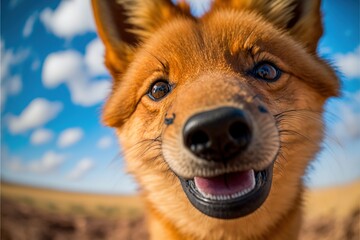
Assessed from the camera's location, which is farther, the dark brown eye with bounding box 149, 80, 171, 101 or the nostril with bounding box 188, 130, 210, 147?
the dark brown eye with bounding box 149, 80, 171, 101

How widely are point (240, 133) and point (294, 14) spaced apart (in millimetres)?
1206

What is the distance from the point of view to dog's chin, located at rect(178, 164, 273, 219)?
1.52 metres

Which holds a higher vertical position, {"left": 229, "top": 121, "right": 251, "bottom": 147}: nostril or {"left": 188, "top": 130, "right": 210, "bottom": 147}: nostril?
{"left": 229, "top": 121, "right": 251, "bottom": 147}: nostril

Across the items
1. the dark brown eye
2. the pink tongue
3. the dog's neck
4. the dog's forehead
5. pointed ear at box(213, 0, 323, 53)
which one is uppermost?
pointed ear at box(213, 0, 323, 53)

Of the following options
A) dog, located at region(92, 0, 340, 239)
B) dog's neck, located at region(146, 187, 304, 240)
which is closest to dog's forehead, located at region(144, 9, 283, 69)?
dog, located at region(92, 0, 340, 239)

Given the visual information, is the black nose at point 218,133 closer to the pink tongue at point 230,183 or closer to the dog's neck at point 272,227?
the pink tongue at point 230,183

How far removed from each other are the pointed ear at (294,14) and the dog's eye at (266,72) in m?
0.40

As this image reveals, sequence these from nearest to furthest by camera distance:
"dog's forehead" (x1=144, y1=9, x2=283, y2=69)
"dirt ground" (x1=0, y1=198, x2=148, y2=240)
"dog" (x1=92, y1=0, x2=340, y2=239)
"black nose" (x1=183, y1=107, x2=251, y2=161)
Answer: "black nose" (x1=183, y1=107, x2=251, y2=161) < "dog" (x1=92, y1=0, x2=340, y2=239) < "dog's forehead" (x1=144, y1=9, x2=283, y2=69) < "dirt ground" (x1=0, y1=198, x2=148, y2=240)

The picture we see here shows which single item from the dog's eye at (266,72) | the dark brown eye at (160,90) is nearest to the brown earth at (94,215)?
the dog's eye at (266,72)

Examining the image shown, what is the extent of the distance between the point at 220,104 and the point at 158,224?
0.90m

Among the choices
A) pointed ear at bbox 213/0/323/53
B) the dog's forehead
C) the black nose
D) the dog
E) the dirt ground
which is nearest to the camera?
the black nose

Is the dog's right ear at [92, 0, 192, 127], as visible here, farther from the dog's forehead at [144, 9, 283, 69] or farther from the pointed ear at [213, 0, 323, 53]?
the pointed ear at [213, 0, 323, 53]

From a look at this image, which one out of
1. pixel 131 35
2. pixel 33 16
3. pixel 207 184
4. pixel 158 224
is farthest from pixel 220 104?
pixel 33 16

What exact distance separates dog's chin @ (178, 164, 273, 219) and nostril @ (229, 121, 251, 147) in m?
0.18
